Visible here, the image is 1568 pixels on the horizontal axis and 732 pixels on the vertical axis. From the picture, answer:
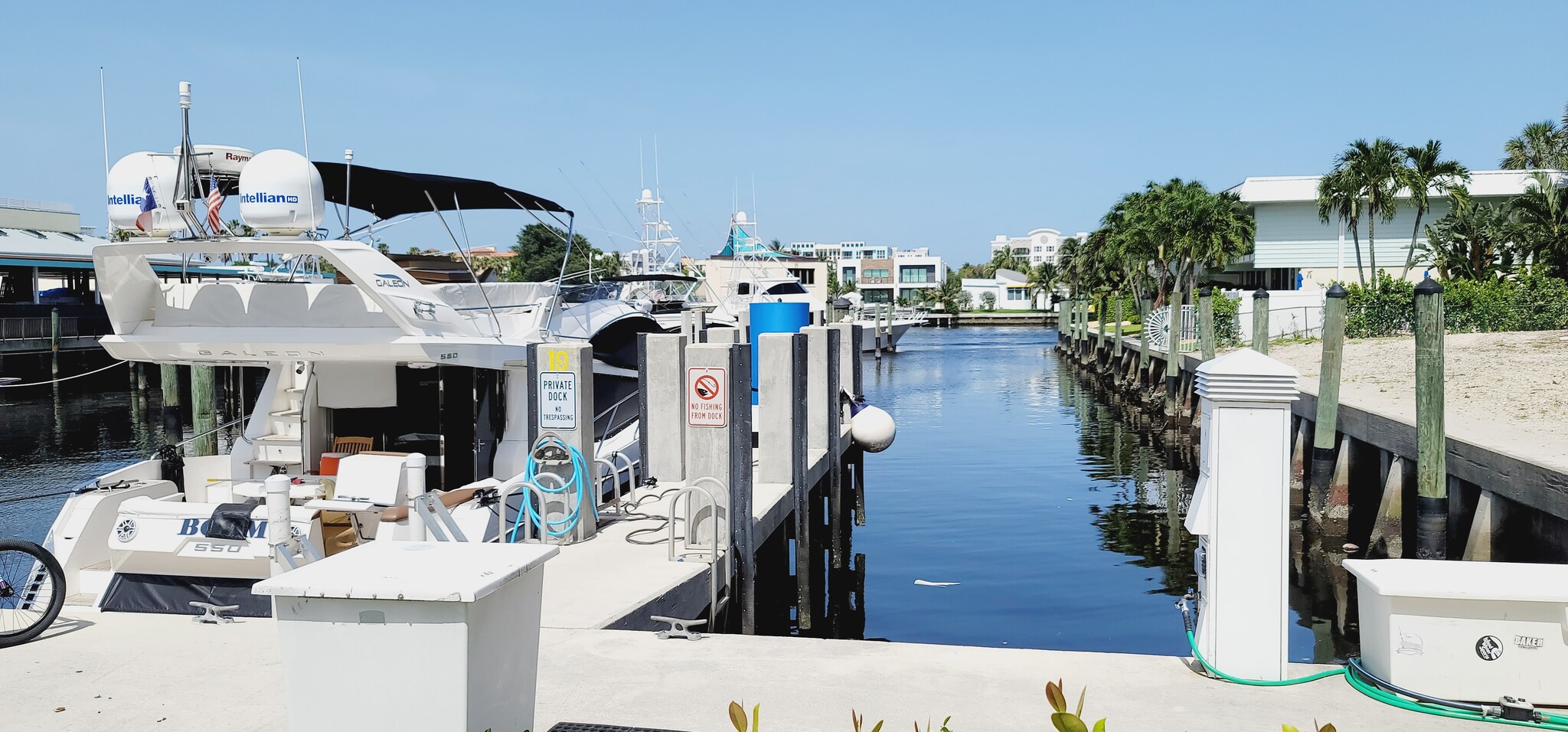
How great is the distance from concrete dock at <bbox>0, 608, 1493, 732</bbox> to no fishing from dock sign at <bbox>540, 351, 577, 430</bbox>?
3396mm

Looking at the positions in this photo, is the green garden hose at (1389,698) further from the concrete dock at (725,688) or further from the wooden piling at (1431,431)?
the wooden piling at (1431,431)

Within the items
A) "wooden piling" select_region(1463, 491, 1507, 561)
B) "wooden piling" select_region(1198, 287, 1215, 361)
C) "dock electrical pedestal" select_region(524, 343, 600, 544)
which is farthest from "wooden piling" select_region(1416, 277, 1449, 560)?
"wooden piling" select_region(1198, 287, 1215, 361)

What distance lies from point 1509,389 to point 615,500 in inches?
575

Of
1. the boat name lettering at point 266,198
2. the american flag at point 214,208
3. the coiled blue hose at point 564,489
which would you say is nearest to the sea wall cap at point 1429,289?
the coiled blue hose at point 564,489

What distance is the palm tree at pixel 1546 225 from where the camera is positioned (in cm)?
3556

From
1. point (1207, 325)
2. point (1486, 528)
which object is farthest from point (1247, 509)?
point (1207, 325)

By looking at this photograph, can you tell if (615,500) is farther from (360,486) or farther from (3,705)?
(3,705)

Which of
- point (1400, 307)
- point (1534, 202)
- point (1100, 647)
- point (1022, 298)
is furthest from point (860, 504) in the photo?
point (1022, 298)

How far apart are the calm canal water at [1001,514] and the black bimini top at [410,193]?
625cm

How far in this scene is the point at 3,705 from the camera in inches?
227

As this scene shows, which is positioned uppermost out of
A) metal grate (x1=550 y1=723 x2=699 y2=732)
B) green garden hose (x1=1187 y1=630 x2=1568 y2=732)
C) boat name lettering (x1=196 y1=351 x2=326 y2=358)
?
boat name lettering (x1=196 y1=351 x2=326 y2=358)

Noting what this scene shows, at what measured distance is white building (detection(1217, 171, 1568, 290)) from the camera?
4894 cm

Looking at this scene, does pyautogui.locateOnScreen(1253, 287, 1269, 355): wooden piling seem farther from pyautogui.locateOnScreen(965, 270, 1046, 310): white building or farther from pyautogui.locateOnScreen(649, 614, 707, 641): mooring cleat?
pyautogui.locateOnScreen(965, 270, 1046, 310): white building

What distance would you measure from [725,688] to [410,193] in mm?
8645
